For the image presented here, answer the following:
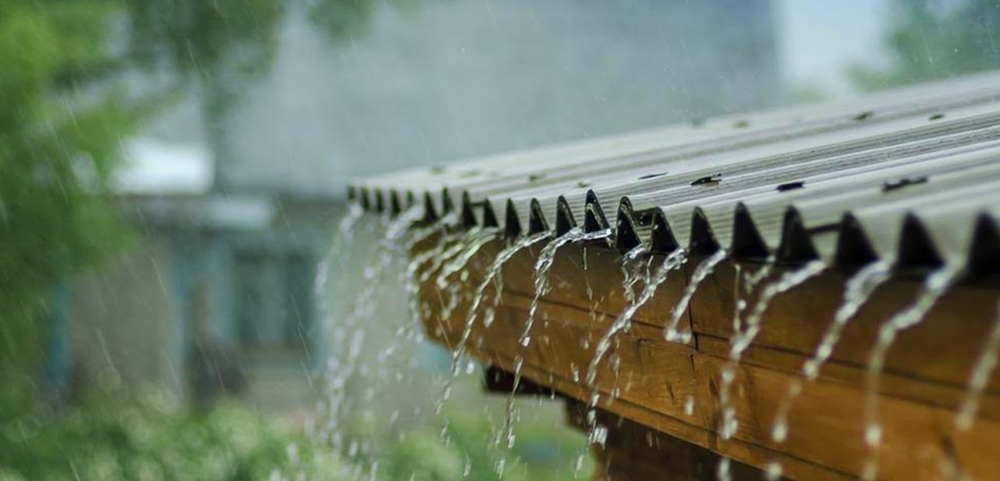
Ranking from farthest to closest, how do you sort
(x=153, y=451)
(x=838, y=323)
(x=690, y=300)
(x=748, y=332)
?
(x=153, y=451) → (x=690, y=300) → (x=748, y=332) → (x=838, y=323)

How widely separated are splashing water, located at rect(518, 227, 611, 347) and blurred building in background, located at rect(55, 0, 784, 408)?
10697mm

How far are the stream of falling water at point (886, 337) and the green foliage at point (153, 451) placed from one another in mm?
8572

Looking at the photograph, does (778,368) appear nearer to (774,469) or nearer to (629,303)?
(774,469)

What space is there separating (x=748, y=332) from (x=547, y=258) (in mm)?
897

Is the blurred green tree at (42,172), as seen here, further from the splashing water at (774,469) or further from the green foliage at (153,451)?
the splashing water at (774,469)

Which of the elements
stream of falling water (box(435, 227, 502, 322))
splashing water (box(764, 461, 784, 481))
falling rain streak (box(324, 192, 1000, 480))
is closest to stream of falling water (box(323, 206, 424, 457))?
falling rain streak (box(324, 192, 1000, 480))

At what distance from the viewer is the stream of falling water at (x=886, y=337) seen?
1.35 m

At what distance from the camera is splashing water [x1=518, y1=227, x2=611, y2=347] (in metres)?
2.33

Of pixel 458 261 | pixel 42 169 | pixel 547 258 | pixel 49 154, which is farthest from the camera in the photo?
pixel 42 169

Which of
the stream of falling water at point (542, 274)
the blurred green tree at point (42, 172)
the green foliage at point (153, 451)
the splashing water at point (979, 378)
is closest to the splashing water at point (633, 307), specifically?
the stream of falling water at point (542, 274)

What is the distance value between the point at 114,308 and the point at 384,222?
11.1 m

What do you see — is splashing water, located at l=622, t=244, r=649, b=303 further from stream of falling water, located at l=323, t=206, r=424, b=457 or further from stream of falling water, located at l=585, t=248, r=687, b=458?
stream of falling water, located at l=323, t=206, r=424, b=457

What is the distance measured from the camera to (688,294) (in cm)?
202

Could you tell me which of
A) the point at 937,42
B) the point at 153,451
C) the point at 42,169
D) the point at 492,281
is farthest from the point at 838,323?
the point at 937,42
